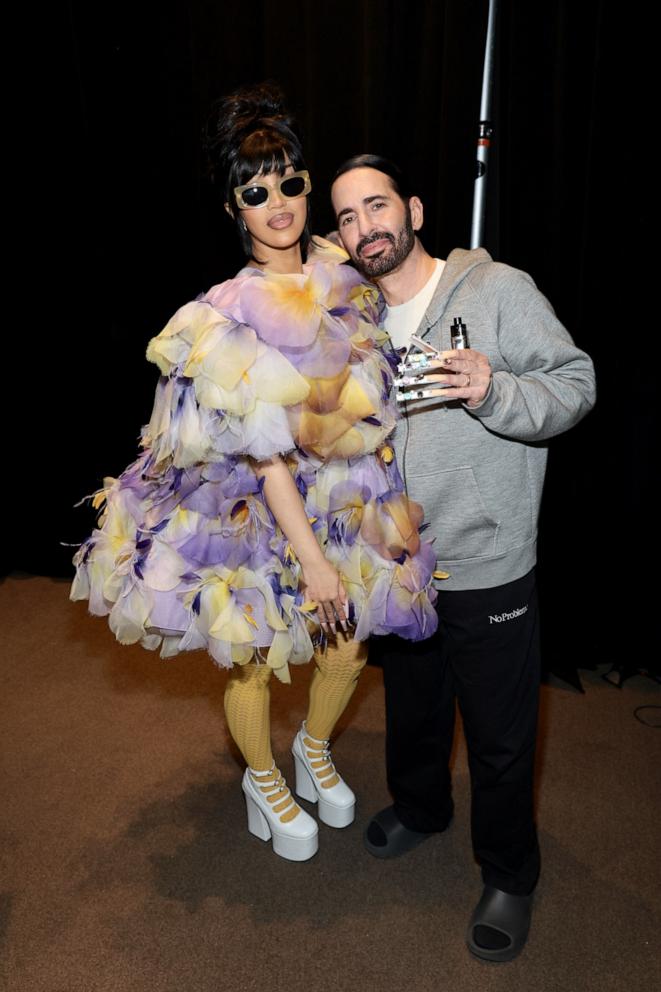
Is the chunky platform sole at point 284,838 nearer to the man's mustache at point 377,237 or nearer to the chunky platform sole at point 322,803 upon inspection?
the chunky platform sole at point 322,803

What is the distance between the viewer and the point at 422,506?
1677 millimetres

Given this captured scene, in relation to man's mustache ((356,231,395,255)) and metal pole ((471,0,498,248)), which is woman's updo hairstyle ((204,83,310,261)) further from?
metal pole ((471,0,498,248))

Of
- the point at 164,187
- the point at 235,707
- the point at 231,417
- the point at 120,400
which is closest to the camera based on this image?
the point at 231,417

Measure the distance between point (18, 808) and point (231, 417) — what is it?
1355 mm

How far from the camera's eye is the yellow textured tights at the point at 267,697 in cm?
190

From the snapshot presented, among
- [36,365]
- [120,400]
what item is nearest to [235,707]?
[120,400]

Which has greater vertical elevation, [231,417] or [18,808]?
[231,417]

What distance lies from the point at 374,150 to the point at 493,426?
4.84 ft

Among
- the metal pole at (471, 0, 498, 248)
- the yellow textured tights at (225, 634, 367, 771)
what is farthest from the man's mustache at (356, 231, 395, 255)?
the metal pole at (471, 0, 498, 248)

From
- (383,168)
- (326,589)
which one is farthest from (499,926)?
(383,168)

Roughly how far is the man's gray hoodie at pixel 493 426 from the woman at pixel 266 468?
6 centimetres

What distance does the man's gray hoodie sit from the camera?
1521 mm

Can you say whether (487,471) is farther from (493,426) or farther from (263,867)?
(263,867)

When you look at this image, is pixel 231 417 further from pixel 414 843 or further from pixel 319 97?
pixel 319 97
